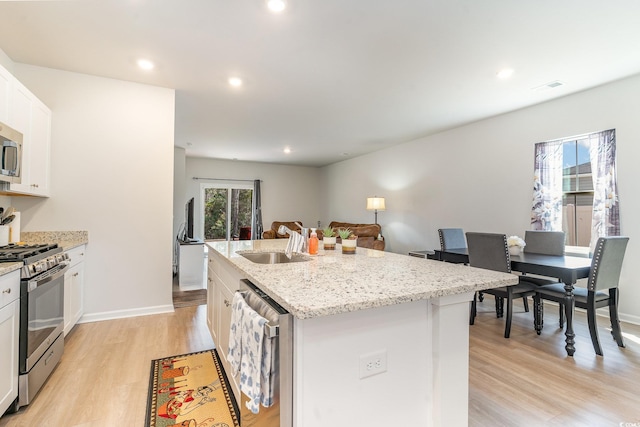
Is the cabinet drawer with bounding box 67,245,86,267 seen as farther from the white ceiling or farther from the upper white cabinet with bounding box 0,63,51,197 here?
the white ceiling

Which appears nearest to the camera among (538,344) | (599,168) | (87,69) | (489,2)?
(489,2)

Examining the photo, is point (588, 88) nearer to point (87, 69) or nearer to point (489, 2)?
point (489, 2)

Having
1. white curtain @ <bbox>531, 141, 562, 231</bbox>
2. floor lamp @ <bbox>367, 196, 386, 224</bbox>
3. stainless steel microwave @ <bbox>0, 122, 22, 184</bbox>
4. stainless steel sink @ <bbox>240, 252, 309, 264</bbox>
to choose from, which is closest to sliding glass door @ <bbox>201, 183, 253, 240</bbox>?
floor lamp @ <bbox>367, 196, 386, 224</bbox>

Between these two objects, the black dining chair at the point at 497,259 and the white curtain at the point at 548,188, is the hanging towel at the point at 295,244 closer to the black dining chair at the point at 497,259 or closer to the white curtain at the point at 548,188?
the black dining chair at the point at 497,259

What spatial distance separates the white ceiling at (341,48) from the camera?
225 centimetres

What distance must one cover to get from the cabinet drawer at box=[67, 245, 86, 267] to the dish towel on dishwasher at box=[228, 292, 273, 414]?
7.99 ft

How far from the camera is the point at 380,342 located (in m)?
1.22

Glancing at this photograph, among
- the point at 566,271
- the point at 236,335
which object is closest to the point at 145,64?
the point at 236,335

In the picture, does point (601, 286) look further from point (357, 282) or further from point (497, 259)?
point (357, 282)

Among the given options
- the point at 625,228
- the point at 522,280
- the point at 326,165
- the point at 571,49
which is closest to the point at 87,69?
the point at 571,49

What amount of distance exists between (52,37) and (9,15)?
29 cm

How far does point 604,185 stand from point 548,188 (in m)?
0.60

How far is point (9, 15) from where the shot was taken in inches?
92.2

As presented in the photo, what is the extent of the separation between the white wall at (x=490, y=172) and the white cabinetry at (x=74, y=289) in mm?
5306
